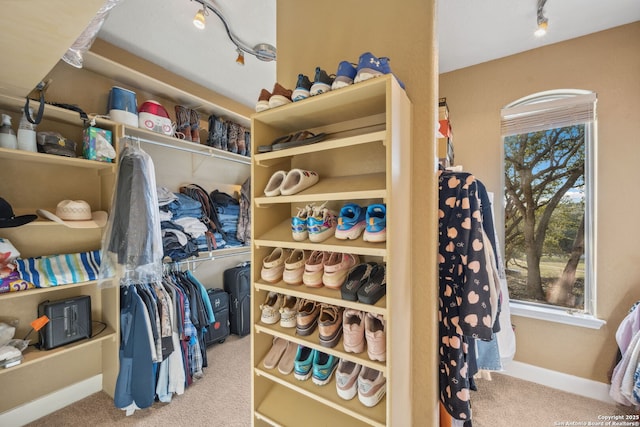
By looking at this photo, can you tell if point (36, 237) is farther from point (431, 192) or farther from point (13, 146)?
point (431, 192)

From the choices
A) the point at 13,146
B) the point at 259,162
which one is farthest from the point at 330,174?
the point at 13,146

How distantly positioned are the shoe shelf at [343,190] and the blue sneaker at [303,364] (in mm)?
724

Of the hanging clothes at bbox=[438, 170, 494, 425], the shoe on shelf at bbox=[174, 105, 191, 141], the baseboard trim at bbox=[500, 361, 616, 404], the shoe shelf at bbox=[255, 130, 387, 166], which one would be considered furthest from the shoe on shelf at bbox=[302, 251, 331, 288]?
the baseboard trim at bbox=[500, 361, 616, 404]

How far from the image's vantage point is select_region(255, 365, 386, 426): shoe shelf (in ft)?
2.98

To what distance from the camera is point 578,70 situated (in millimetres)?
1917

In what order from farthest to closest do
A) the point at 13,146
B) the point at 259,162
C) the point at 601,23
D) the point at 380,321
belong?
the point at 601,23 → the point at 13,146 → the point at 259,162 → the point at 380,321

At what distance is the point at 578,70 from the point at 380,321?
2.54 metres

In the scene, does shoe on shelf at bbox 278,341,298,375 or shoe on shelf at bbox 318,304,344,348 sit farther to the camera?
shoe on shelf at bbox 278,341,298,375

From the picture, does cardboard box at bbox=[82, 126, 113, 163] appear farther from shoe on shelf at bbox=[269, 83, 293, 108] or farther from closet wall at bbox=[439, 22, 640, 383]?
closet wall at bbox=[439, 22, 640, 383]

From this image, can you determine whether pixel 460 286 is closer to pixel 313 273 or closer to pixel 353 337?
pixel 353 337

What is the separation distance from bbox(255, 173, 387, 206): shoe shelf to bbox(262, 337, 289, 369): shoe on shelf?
0.74m

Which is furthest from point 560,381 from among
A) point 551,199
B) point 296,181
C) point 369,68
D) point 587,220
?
point 369,68

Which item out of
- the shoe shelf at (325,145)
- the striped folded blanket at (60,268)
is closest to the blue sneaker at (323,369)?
the shoe shelf at (325,145)

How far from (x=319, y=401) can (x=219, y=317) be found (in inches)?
75.6
